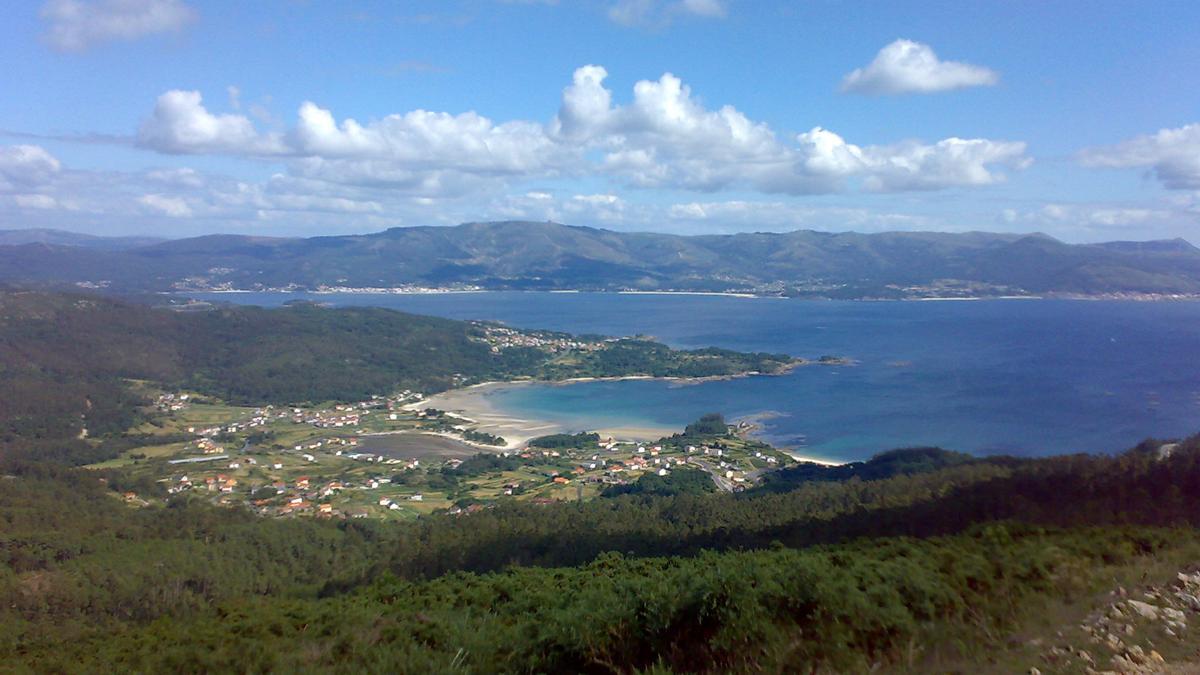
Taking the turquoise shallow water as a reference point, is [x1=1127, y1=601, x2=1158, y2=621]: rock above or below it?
above

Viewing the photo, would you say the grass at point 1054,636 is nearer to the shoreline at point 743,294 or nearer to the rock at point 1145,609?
the rock at point 1145,609

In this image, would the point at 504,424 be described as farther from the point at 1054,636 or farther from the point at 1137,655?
the point at 1137,655

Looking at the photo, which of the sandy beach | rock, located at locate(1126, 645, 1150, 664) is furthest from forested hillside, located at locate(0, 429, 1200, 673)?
the sandy beach

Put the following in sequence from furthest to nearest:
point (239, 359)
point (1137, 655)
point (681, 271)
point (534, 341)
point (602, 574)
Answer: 1. point (681, 271)
2. point (534, 341)
3. point (239, 359)
4. point (602, 574)
5. point (1137, 655)

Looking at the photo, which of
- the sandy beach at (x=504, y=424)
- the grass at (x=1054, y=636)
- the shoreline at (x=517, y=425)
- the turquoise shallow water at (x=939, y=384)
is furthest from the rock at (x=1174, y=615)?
the sandy beach at (x=504, y=424)

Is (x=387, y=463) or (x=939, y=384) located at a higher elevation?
(x=939, y=384)

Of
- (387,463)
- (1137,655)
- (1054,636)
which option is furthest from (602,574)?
(387,463)

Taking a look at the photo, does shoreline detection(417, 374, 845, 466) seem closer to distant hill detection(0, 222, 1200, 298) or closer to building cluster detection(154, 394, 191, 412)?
building cluster detection(154, 394, 191, 412)
